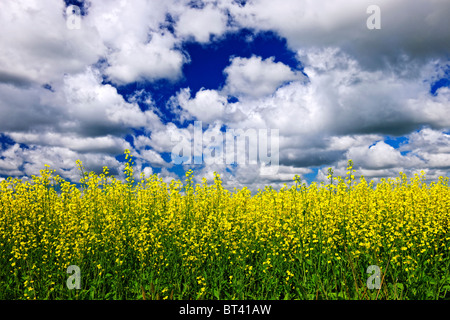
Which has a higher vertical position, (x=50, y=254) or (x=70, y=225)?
(x=70, y=225)

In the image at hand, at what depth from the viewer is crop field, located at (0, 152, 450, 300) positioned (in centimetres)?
483

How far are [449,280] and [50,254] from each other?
6.72 m

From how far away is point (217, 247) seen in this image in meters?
5.83

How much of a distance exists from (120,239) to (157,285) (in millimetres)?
1390

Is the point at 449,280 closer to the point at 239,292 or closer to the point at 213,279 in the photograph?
the point at 239,292

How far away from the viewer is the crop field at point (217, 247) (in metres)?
4.83

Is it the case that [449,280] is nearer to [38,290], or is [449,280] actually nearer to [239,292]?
[239,292]

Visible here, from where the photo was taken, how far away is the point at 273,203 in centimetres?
689

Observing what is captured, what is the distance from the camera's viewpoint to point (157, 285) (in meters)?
4.77

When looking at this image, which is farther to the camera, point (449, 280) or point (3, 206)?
point (3, 206)
